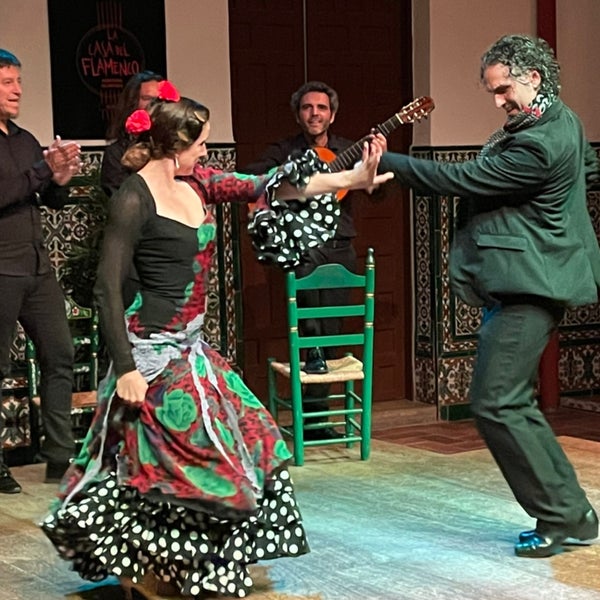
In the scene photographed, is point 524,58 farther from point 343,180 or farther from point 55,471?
point 55,471

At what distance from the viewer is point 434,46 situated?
738cm

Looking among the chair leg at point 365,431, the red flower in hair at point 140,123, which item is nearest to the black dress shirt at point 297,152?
the chair leg at point 365,431

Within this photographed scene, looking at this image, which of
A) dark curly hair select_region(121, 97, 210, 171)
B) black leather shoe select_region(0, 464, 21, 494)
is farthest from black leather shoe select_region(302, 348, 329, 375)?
dark curly hair select_region(121, 97, 210, 171)

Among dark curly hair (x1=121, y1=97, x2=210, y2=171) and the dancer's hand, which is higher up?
dark curly hair (x1=121, y1=97, x2=210, y2=171)

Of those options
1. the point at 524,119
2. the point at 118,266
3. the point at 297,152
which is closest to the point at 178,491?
the point at 118,266

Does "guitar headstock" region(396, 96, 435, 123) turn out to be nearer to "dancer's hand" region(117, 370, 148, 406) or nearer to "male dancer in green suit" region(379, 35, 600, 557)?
"male dancer in green suit" region(379, 35, 600, 557)

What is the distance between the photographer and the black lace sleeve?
391 centimetres

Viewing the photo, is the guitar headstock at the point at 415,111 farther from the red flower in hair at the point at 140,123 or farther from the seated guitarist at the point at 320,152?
the red flower in hair at the point at 140,123

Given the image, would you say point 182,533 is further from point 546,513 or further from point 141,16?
point 141,16

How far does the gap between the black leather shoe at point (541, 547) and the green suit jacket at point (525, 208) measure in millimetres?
749

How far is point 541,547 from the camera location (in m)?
4.47

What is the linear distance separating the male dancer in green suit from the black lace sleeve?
0.89 m

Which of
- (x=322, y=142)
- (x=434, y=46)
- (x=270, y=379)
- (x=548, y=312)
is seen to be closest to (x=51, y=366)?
(x=270, y=379)

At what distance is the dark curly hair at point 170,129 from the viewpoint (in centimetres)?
402
